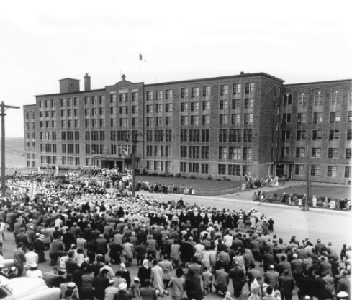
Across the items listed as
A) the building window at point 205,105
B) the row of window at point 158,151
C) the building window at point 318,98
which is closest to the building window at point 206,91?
the building window at point 205,105

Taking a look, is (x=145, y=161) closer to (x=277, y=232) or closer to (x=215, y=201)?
(x=215, y=201)

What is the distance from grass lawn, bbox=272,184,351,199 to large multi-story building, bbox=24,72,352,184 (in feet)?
17.4

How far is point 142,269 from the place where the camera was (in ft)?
42.6

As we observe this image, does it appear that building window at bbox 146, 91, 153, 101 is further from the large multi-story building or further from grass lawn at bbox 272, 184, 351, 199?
grass lawn at bbox 272, 184, 351, 199

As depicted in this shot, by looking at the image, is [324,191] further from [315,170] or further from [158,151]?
[158,151]

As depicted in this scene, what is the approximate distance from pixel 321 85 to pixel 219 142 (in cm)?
1774

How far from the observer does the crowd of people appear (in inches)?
471

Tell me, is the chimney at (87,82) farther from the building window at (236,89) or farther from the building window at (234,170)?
the building window at (234,170)

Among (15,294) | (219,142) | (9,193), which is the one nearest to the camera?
(15,294)

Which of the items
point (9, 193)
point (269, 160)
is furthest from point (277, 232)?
point (269, 160)

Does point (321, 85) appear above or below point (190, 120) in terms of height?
above

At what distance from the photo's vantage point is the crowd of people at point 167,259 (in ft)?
39.2

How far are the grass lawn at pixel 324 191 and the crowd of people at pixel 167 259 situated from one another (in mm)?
20510

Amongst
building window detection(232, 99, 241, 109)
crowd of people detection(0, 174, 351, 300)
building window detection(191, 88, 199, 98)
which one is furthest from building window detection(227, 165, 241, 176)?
crowd of people detection(0, 174, 351, 300)
